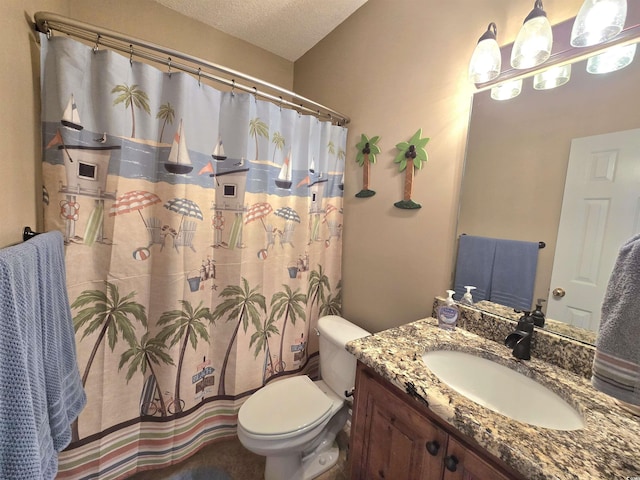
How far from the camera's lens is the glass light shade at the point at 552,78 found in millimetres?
904

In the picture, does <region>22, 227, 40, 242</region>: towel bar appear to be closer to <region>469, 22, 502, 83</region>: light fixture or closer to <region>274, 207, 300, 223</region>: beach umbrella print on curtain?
<region>274, 207, 300, 223</region>: beach umbrella print on curtain

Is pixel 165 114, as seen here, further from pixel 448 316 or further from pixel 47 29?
pixel 448 316

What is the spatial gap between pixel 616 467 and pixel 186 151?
5.38 feet

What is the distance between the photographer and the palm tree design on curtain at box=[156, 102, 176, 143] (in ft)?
3.66

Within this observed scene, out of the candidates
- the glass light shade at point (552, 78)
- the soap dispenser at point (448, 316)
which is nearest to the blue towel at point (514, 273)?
the soap dispenser at point (448, 316)

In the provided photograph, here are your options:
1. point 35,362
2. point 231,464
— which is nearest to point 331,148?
point 35,362

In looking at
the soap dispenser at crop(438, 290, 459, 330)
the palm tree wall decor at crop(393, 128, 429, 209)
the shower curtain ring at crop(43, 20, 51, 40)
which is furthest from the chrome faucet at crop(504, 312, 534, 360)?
the shower curtain ring at crop(43, 20, 51, 40)

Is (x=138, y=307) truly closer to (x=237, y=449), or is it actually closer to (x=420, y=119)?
(x=237, y=449)

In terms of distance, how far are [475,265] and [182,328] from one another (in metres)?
1.44

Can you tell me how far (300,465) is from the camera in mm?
1268

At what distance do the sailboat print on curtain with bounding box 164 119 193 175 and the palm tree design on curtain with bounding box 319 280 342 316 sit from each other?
3.88 ft

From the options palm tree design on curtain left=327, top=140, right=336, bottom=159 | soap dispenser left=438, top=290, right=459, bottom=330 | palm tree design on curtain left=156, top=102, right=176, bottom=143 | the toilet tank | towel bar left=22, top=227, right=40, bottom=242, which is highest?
palm tree design on curtain left=327, top=140, right=336, bottom=159

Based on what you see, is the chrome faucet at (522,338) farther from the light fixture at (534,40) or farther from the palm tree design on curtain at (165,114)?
the palm tree design on curtain at (165,114)

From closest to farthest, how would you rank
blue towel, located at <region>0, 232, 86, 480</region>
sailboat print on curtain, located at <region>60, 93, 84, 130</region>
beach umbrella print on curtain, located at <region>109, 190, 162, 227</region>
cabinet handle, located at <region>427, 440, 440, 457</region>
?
1. blue towel, located at <region>0, 232, 86, 480</region>
2. cabinet handle, located at <region>427, 440, 440, 457</region>
3. sailboat print on curtain, located at <region>60, 93, 84, 130</region>
4. beach umbrella print on curtain, located at <region>109, 190, 162, 227</region>
